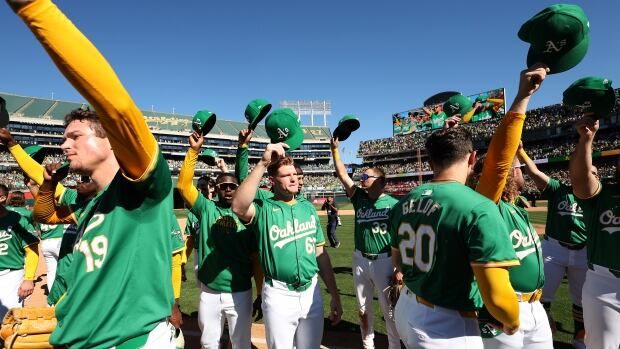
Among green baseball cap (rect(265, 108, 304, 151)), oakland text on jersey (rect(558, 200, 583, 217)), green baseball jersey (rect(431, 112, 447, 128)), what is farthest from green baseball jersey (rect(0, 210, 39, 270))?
green baseball jersey (rect(431, 112, 447, 128))

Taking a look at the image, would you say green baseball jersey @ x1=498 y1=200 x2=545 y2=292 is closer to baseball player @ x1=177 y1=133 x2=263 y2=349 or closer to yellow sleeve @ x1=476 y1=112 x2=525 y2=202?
yellow sleeve @ x1=476 y1=112 x2=525 y2=202

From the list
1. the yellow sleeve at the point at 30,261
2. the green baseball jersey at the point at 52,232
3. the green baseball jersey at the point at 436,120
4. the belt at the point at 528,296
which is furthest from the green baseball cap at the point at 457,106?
the green baseball jersey at the point at 436,120

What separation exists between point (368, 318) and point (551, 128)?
50.3 metres

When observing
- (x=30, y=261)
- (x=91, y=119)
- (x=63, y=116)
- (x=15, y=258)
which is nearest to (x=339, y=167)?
(x=91, y=119)

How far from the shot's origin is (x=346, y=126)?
4508 mm

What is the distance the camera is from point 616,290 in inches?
126

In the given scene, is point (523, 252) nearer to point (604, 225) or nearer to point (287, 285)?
point (604, 225)

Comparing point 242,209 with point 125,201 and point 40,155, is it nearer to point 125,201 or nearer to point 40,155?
point 125,201

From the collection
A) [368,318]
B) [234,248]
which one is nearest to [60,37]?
[234,248]

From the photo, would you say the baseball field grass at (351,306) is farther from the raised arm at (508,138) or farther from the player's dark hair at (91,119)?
the player's dark hair at (91,119)

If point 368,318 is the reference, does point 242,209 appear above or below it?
above

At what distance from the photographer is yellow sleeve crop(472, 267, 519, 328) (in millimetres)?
1947

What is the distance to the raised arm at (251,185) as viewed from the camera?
287 centimetres

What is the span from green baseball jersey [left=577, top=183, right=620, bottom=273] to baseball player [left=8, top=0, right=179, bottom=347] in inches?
146
